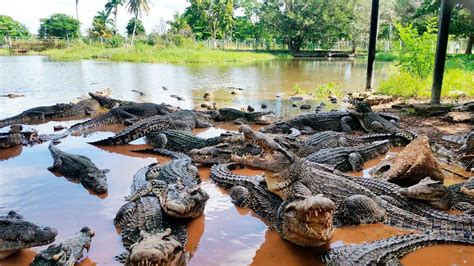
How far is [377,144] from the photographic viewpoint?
20.8ft

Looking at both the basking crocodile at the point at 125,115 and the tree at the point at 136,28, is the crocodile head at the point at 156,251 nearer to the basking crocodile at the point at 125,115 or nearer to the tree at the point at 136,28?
the basking crocodile at the point at 125,115

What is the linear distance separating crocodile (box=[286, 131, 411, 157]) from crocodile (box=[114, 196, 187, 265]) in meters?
2.81

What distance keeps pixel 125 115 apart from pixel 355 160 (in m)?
6.32

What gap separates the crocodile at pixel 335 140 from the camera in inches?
246

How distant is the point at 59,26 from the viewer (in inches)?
2569

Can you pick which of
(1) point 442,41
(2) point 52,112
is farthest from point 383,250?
(2) point 52,112

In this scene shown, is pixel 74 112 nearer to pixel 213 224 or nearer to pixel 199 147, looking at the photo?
pixel 199 147

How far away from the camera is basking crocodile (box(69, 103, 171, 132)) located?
29.5 feet

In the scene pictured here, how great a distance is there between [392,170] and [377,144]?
5.02 feet

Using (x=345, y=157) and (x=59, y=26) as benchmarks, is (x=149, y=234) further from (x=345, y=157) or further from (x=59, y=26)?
(x=59, y=26)

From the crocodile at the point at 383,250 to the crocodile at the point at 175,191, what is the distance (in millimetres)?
1399

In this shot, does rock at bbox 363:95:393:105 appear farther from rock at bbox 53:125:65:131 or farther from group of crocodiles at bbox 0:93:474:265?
rock at bbox 53:125:65:131

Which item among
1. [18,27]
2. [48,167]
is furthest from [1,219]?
[18,27]

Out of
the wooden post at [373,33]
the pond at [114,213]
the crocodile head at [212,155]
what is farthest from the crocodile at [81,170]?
the wooden post at [373,33]
